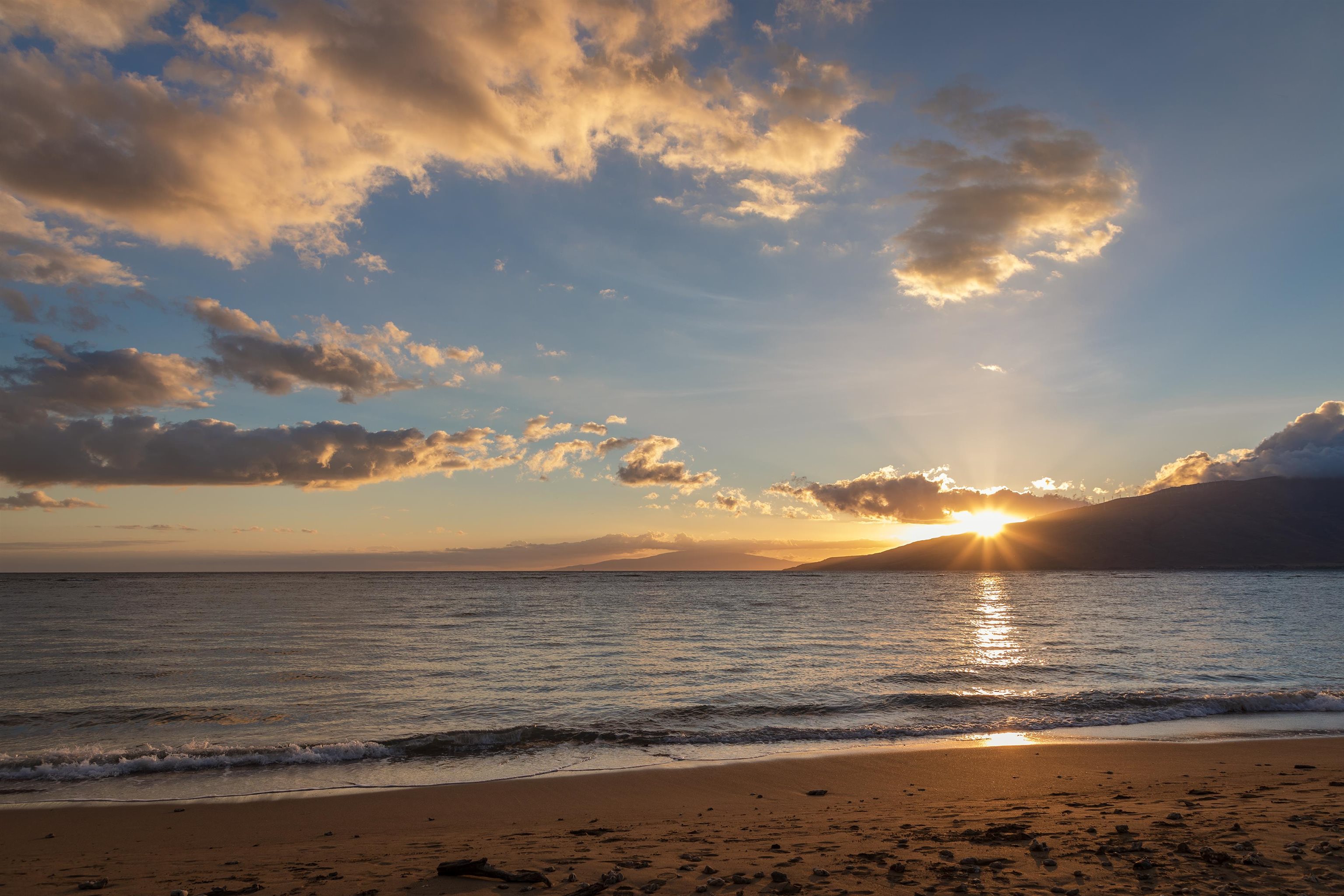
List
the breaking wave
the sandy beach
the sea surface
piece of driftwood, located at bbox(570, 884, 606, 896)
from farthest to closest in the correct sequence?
the sea surface
the breaking wave
the sandy beach
piece of driftwood, located at bbox(570, 884, 606, 896)

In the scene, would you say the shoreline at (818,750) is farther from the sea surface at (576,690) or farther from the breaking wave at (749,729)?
the breaking wave at (749,729)

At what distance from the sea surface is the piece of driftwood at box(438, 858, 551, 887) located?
6.70 metres

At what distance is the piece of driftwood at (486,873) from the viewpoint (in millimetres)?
7727

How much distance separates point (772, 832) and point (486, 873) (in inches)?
166

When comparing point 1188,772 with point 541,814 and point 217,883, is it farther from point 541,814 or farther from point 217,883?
point 217,883

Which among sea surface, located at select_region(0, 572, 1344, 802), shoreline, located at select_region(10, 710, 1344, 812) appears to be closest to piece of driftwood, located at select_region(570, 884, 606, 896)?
shoreline, located at select_region(10, 710, 1344, 812)

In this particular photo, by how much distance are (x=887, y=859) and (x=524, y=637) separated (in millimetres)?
36614

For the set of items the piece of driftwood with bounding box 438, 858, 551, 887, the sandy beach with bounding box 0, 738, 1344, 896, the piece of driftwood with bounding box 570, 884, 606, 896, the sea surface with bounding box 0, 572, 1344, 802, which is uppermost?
the piece of driftwood with bounding box 570, 884, 606, 896

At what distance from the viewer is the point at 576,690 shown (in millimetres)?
23922

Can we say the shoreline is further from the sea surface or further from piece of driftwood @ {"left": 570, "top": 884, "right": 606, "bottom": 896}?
piece of driftwood @ {"left": 570, "top": 884, "right": 606, "bottom": 896}

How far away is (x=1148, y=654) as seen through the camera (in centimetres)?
3309

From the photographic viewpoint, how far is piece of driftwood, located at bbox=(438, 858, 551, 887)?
25.3 feet

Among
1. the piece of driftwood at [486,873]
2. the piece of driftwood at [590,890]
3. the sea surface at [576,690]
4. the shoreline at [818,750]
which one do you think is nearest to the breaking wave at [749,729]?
the sea surface at [576,690]

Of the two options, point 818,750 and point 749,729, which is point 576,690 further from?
point 818,750
